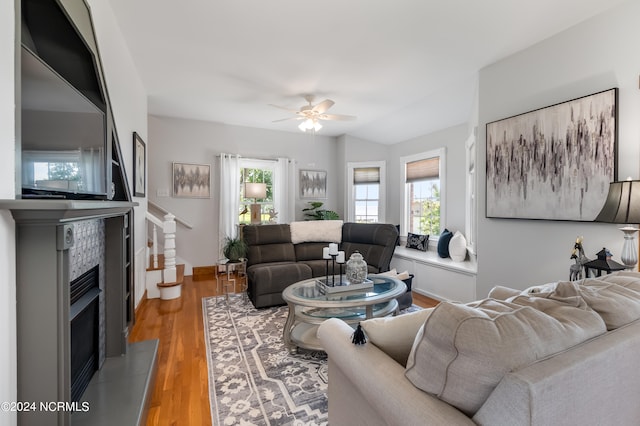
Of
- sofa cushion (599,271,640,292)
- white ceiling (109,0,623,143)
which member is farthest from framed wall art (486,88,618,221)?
sofa cushion (599,271,640,292)

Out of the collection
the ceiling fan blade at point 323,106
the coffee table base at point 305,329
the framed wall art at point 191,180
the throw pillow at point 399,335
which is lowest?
the coffee table base at point 305,329

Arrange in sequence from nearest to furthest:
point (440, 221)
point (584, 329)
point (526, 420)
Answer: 1. point (526, 420)
2. point (584, 329)
3. point (440, 221)

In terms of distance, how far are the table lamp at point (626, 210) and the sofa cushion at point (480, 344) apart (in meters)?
1.18

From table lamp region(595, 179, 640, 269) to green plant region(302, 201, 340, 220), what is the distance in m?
4.27

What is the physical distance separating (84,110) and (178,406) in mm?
1793

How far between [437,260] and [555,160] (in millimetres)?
1879

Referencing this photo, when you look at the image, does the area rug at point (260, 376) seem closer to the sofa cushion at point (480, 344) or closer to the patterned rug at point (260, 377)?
the patterned rug at point (260, 377)

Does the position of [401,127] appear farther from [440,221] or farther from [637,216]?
[637,216]

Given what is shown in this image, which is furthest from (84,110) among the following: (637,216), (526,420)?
(637,216)

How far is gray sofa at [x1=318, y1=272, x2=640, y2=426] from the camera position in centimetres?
64

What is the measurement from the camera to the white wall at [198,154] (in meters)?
4.77

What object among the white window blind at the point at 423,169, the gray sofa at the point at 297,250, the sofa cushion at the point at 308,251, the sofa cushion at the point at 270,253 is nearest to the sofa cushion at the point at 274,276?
the gray sofa at the point at 297,250

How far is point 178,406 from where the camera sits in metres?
1.74

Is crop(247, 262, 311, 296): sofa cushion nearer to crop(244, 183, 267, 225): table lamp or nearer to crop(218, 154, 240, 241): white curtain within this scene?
crop(244, 183, 267, 225): table lamp
